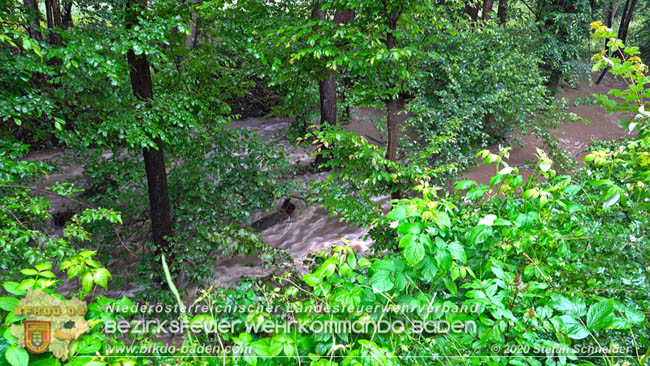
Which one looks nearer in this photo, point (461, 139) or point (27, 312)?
point (27, 312)

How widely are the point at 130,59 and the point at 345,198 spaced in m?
3.41

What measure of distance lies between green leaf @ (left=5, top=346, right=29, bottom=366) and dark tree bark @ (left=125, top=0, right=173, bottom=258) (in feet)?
13.0

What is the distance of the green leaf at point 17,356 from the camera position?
115cm

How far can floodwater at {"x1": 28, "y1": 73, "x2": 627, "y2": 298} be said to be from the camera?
714 centimetres

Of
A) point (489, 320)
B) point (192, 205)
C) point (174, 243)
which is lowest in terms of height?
point (174, 243)

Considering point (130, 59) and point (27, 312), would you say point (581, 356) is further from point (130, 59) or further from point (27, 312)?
point (130, 59)

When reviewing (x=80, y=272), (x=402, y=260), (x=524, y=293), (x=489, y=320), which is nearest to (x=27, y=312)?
(x=80, y=272)

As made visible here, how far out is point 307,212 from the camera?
356 inches

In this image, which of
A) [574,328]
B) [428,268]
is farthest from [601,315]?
[428,268]

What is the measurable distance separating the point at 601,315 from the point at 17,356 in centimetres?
216

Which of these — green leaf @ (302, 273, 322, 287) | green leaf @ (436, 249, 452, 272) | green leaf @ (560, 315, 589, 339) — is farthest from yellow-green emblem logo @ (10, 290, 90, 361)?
green leaf @ (560, 315, 589, 339)

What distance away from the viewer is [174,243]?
5.58 metres

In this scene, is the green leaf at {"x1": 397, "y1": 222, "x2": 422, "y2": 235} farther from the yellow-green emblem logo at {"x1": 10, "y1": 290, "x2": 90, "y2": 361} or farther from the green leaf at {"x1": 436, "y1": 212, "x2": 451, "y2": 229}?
the yellow-green emblem logo at {"x1": 10, "y1": 290, "x2": 90, "y2": 361}

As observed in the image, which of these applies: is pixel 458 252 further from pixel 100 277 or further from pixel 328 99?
pixel 328 99
